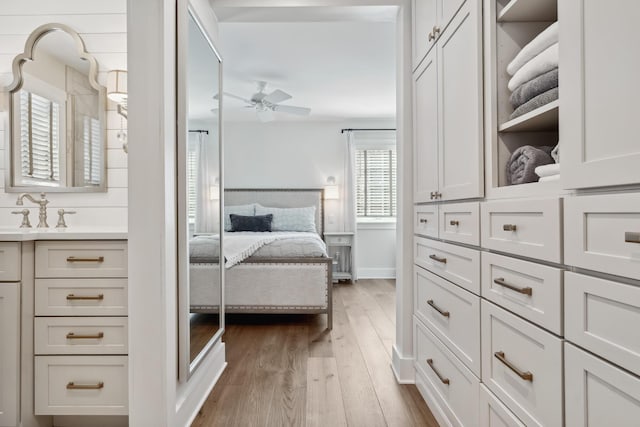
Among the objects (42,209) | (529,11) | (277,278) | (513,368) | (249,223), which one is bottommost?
(277,278)

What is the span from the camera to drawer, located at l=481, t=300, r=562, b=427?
1024 millimetres

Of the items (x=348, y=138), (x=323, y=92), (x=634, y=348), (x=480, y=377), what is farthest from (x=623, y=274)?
(x=348, y=138)

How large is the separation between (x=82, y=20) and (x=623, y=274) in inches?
111

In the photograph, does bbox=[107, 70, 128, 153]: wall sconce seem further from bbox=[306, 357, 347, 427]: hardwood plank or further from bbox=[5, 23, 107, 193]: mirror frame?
bbox=[306, 357, 347, 427]: hardwood plank

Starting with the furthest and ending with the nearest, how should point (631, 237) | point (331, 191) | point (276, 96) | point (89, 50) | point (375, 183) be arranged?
1. point (375, 183)
2. point (331, 191)
3. point (276, 96)
4. point (89, 50)
5. point (631, 237)

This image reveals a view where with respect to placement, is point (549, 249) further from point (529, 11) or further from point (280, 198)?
point (280, 198)

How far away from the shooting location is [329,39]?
3459 millimetres

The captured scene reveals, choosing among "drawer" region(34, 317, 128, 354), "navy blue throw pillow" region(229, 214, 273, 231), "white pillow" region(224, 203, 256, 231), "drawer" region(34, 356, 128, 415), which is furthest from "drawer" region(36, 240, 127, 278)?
"white pillow" region(224, 203, 256, 231)

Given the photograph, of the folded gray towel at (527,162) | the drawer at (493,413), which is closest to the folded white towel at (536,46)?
the folded gray towel at (527,162)

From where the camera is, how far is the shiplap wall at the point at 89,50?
2326 millimetres

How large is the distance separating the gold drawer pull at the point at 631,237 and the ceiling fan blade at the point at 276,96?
3.75 m

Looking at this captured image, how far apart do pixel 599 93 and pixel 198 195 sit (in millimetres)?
1892

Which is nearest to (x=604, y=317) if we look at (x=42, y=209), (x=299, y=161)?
(x=42, y=209)

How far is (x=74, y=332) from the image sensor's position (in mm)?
1749
